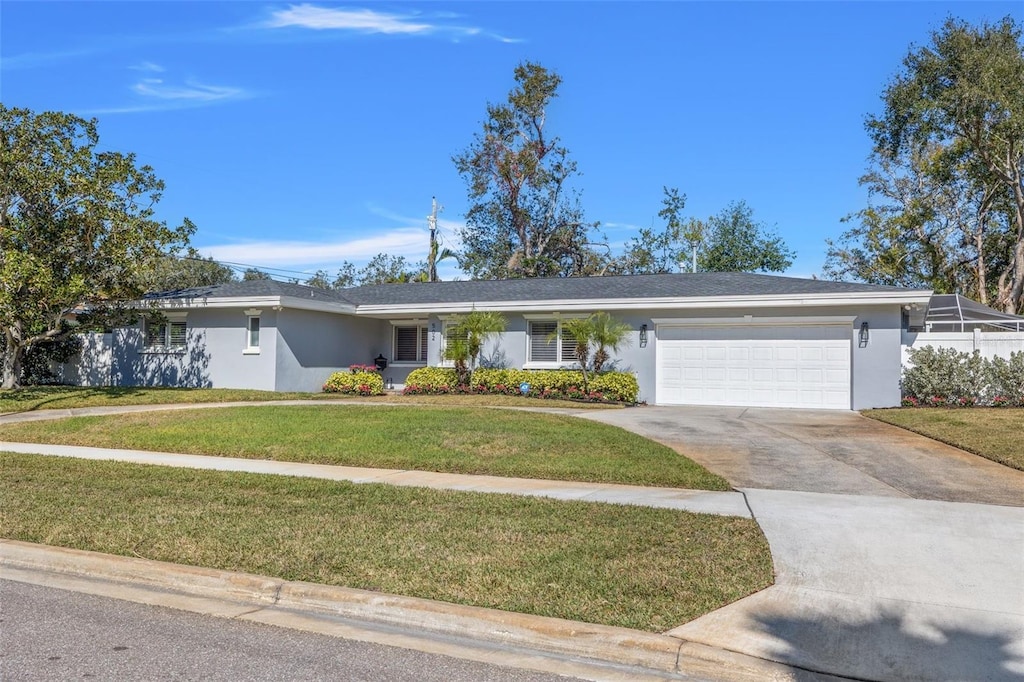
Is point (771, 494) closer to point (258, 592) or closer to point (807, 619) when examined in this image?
point (807, 619)

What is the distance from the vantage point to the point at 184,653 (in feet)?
16.4

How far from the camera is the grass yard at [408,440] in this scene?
1103 centimetres

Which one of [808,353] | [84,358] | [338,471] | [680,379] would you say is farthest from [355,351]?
[338,471]

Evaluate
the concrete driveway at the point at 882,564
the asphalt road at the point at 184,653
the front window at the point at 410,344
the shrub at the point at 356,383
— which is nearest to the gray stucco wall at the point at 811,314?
the shrub at the point at 356,383

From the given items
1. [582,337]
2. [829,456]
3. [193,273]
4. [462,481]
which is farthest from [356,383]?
[193,273]

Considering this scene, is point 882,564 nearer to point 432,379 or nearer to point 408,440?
point 408,440

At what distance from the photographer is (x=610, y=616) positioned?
212 inches

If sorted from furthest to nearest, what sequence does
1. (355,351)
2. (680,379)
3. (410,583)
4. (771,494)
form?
1. (355,351)
2. (680,379)
3. (771,494)
4. (410,583)

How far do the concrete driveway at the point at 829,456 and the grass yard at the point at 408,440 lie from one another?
749 mm

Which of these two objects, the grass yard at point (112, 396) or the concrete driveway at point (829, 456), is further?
the grass yard at point (112, 396)

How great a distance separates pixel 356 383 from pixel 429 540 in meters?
17.4

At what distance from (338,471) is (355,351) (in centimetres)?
1581

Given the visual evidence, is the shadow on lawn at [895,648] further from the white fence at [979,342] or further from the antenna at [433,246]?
the antenna at [433,246]

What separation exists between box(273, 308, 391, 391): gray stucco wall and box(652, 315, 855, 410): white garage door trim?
10.2 metres
